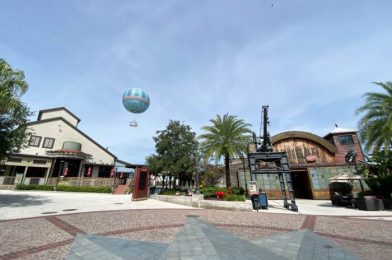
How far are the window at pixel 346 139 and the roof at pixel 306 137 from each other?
2.26 m

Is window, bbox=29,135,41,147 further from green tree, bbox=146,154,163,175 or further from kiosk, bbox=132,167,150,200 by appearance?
kiosk, bbox=132,167,150,200

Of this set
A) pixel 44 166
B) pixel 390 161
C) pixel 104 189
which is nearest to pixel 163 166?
pixel 104 189

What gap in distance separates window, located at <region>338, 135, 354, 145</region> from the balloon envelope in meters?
28.8

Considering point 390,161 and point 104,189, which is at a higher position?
point 390,161

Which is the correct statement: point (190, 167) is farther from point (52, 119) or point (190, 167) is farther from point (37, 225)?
point (52, 119)

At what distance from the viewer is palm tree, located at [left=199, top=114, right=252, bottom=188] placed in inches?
810

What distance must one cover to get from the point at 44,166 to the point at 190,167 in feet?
82.9

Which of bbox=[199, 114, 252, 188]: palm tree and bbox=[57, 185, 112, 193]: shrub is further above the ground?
bbox=[199, 114, 252, 188]: palm tree

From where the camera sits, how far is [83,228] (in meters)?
8.02

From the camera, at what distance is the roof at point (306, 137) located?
2684 cm

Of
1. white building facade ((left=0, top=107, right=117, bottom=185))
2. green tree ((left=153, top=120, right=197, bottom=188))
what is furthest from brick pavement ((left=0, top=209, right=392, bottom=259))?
white building facade ((left=0, top=107, right=117, bottom=185))

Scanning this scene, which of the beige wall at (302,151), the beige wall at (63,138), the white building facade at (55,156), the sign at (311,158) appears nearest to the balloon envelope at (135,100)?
the white building facade at (55,156)

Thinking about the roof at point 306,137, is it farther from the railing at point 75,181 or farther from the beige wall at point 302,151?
the railing at point 75,181

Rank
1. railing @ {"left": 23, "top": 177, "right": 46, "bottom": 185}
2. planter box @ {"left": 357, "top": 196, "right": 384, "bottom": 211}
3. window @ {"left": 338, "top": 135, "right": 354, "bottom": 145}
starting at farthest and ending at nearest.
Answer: window @ {"left": 338, "top": 135, "right": 354, "bottom": 145} → railing @ {"left": 23, "top": 177, "right": 46, "bottom": 185} → planter box @ {"left": 357, "top": 196, "right": 384, "bottom": 211}
